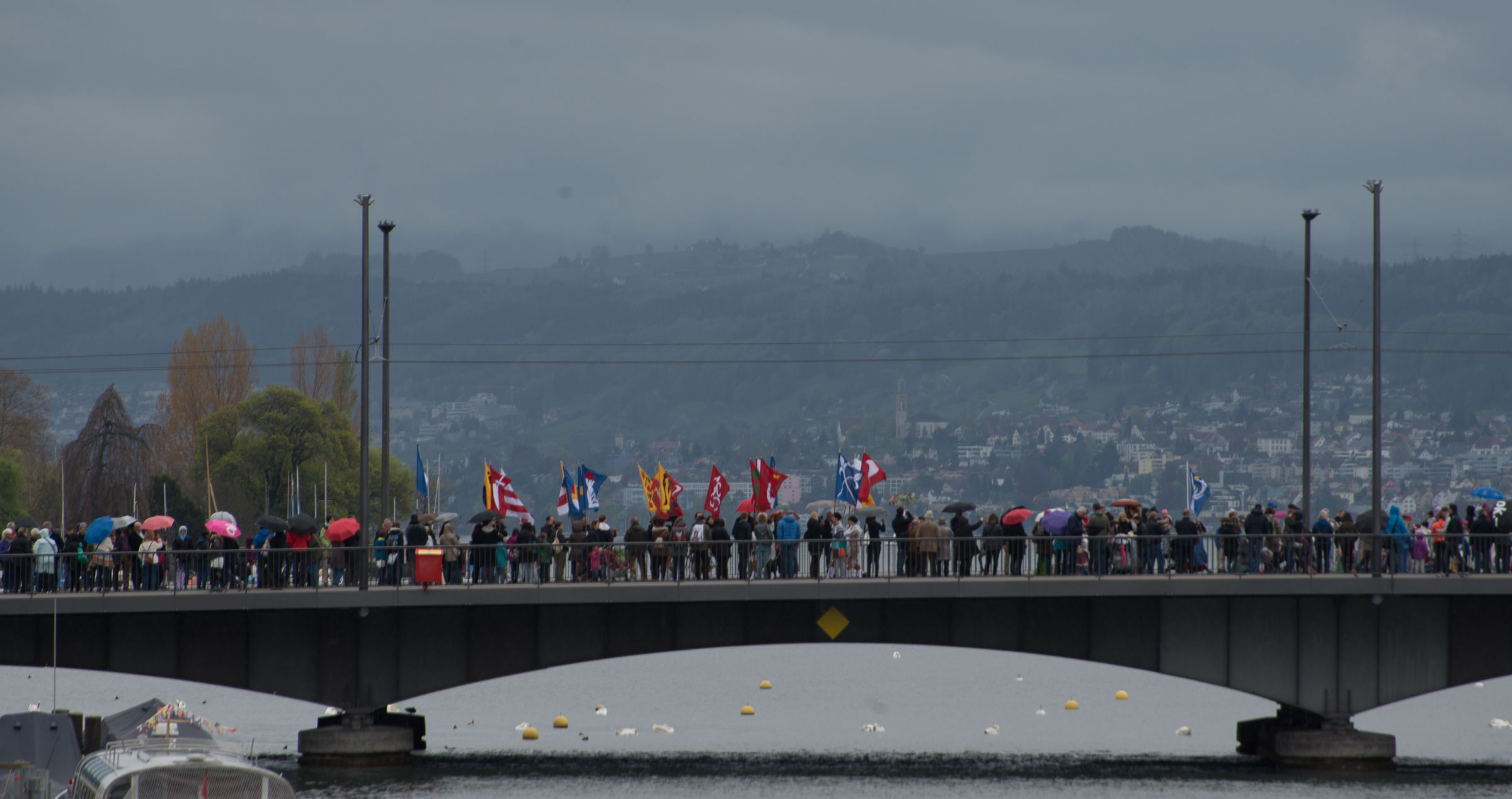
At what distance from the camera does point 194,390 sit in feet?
442

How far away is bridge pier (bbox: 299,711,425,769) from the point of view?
4091cm

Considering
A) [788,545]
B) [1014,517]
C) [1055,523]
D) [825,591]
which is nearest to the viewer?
[825,591]

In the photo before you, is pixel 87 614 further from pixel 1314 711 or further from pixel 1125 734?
pixel 1125 734

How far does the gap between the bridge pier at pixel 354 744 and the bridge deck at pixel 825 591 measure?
116 inches

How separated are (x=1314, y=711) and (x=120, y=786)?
1025 inches

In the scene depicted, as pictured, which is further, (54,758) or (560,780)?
(560,780)

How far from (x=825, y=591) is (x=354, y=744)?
11.0 m

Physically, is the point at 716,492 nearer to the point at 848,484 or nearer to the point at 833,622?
the point at 848,484

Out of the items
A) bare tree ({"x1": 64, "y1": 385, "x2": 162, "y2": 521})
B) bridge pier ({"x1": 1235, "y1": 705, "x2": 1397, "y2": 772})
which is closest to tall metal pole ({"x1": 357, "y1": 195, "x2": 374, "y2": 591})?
bridge pier ({"x1": 1235, "y1": 705, "x2": 1397, "y2": 772})

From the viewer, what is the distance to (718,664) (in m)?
98.2

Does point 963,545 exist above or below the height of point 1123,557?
above

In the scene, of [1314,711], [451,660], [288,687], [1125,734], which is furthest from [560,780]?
[1125,734]

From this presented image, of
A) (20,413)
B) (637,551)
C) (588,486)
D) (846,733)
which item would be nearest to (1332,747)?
(637,551)

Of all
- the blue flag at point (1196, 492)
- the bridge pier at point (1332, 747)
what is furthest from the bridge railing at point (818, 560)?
the blue flag at point (1196, 492)
